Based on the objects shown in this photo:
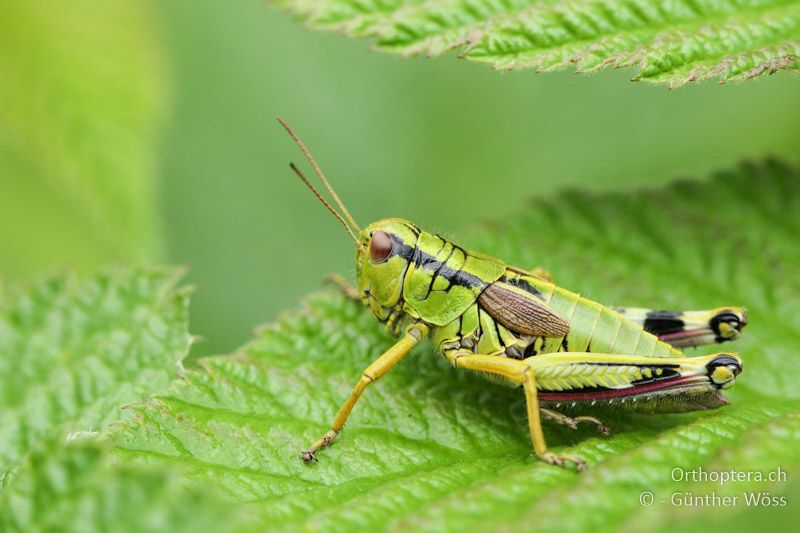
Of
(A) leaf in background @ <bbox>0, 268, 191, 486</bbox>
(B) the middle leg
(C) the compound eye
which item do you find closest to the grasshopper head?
(C) the compound eye

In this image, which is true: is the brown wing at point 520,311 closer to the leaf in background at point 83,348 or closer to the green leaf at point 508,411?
the green leaf at point 508,411

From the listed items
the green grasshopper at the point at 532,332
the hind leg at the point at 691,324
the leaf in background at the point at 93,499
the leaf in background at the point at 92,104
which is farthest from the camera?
the leaf in background at the point at 92,104

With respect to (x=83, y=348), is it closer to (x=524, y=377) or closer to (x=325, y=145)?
(x=524, y=377)

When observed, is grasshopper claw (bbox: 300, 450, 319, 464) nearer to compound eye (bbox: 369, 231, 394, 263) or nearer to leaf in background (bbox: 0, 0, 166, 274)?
compound eye (bbox: 369, 231, 394, 263)

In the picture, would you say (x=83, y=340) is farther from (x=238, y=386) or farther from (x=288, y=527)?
(x=288, y=527)

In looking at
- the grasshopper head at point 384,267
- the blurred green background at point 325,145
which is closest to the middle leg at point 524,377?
the grasshopper head at point 384,267

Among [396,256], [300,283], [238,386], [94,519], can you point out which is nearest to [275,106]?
[300,283]
